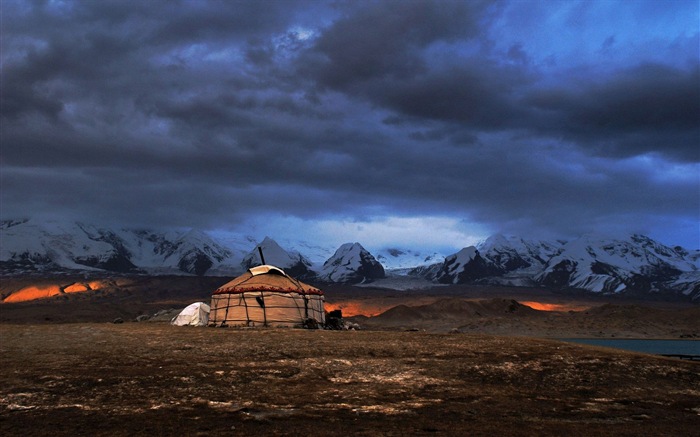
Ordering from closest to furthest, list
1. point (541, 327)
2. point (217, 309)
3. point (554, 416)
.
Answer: point (554, 416) → point (217, 309) → point (541, 327)

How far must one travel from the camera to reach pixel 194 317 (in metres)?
43.0

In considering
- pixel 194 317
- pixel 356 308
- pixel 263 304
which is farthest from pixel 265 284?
pixel 356 308

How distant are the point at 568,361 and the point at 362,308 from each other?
111 meters

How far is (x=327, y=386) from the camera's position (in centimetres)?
1942

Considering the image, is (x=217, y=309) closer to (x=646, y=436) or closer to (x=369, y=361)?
(x=369, y=361)

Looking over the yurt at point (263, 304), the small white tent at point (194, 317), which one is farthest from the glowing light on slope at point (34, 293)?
the yurt at point (263, 304)

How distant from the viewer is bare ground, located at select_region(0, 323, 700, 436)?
1441cm

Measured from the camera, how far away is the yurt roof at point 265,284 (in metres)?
41.2

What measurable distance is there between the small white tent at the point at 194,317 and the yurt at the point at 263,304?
2.57 ft

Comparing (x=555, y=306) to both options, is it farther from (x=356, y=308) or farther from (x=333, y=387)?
(x=333, y=387)

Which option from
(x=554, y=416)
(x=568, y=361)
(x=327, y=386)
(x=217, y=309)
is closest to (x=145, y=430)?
(x=327, y=386)

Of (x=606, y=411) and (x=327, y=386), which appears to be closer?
(x=606, y=411)

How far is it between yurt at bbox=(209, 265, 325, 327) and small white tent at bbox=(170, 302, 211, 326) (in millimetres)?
782

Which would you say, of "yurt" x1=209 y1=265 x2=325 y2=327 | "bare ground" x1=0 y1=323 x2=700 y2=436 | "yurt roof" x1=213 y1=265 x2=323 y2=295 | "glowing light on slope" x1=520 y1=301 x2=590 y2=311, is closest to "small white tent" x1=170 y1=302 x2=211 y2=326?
"yurt" x1=209 y1=265 x2=325 y2=327
